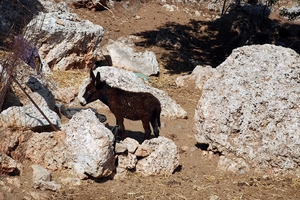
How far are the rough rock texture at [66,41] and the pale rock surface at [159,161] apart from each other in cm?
564

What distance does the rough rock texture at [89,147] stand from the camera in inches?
277

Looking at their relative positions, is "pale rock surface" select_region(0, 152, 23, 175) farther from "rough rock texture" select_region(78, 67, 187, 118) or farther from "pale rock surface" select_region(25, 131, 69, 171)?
"rough rock texture" select_region(78, 67, 187, 118)

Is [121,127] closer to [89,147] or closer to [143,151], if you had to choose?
[143,151]

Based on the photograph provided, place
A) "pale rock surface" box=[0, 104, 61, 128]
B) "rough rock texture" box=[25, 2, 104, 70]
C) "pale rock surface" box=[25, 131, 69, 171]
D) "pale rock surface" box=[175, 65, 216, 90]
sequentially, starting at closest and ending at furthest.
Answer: "pale rock surface" box=[25, 131, 69, 171], "pale rock surface" box=[0, 104, 61, 128], "rough rock texture" box=[25, 2, 104, 70], "pale rock surface" box=[175, 65, 216, 90]

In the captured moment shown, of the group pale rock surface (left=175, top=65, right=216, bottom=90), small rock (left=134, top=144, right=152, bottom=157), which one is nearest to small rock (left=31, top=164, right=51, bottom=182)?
small rock (left=134, top=144, right=152, bottom=157)

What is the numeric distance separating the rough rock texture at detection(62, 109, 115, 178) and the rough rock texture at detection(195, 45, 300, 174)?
186cm

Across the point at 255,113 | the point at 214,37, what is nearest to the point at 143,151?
the point at 255,113

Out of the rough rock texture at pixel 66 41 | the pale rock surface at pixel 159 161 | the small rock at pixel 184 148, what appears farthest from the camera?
the rough rock texture at pixel 66 41

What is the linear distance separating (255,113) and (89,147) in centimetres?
274

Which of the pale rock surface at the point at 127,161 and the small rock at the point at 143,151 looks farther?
the small rock at the point at 143,151

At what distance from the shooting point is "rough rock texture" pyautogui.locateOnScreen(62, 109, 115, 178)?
277 inches

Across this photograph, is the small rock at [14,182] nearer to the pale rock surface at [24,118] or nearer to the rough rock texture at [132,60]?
the pale rock surface at [24,118]

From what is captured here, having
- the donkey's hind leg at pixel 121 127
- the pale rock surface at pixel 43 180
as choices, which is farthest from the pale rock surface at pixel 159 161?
the pale rock surface at pixel 43 180

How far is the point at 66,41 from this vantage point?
13156mm
